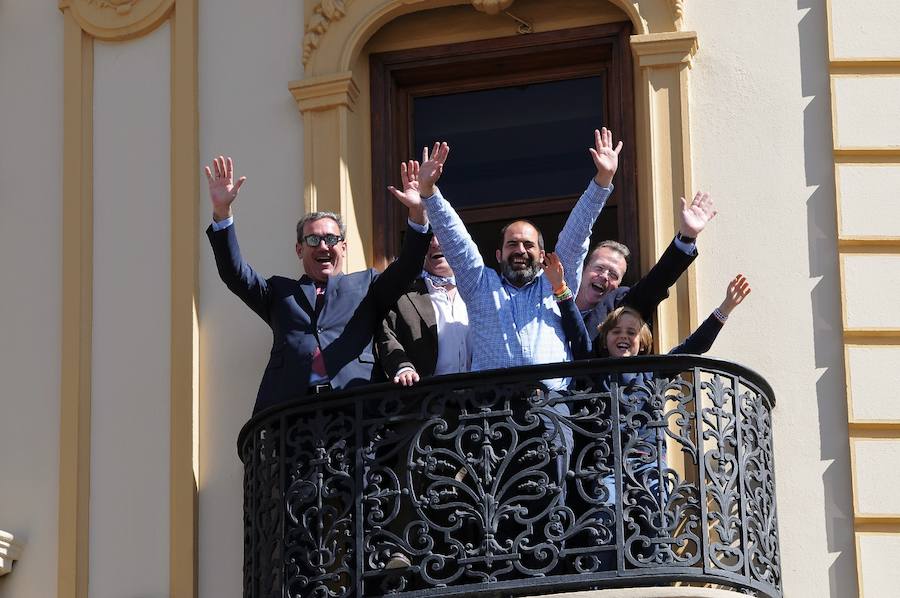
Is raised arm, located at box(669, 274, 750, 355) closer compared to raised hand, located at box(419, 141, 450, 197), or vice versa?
raised hand, located at box(419, 141, 450, 197)

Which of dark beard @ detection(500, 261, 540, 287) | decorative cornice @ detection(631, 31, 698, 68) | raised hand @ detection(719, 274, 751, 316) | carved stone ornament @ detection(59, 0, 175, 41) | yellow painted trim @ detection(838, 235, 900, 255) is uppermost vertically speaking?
carved stone ornament @ detection(59, 0, 175, 41)

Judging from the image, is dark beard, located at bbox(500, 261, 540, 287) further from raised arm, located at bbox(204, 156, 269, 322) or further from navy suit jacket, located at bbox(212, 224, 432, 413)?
raised arm, located at bbox(204, 156, 269, 322)

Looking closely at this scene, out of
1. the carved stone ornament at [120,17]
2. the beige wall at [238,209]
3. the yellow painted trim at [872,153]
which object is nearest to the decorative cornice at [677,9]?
the yellow painted trim at [872,153]

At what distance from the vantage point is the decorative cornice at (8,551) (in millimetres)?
13945

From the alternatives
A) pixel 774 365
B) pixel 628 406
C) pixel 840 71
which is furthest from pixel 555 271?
pixel 840 71

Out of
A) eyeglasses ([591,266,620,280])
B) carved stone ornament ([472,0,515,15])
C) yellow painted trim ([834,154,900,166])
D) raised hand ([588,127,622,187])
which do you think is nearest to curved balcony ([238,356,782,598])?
eyeglasses ([591,266,620,280])

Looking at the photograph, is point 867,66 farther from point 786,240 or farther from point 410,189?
point 410,189

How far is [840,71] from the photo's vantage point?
1421 centimetres

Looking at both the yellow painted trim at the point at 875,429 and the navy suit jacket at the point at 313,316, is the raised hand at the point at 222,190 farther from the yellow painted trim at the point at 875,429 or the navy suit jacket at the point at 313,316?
the yellow painted trim at the point at 875,429

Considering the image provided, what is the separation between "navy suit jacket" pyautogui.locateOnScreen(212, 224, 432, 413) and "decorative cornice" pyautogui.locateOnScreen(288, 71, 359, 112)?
4.75 feet

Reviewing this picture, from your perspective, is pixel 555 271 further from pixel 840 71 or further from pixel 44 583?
pixel 44 583

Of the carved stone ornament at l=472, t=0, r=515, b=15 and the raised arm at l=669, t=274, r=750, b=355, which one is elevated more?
the carved stone ornament at l=472, t=0, r=515, b=15

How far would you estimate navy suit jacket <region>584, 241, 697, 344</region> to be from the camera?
43.5 feet

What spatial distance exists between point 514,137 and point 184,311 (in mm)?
2082
